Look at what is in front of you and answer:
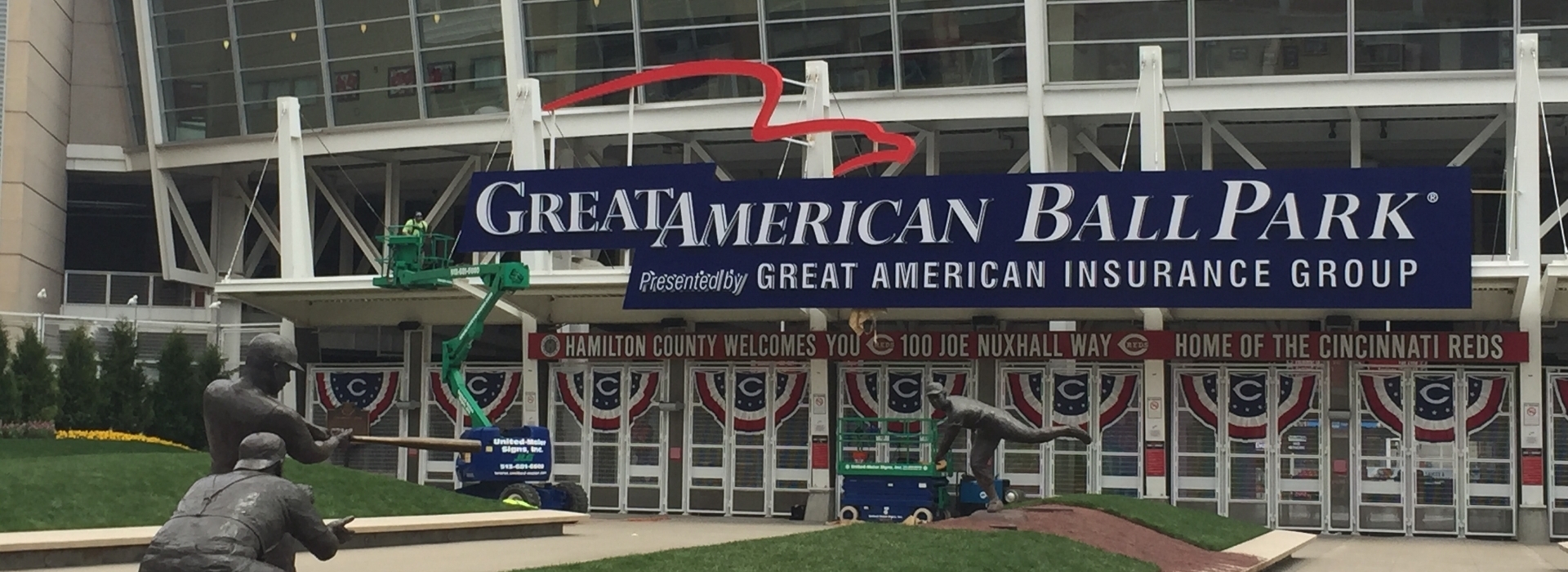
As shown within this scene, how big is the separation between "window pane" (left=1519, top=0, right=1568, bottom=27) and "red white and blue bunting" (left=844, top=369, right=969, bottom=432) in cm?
1171

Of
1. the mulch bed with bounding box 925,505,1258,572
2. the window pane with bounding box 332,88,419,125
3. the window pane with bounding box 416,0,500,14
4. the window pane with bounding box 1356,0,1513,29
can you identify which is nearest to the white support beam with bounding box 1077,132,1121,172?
the window pane with bounding box 1356,0,1513,29

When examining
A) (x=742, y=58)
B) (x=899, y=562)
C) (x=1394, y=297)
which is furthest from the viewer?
(x=742, y=58)

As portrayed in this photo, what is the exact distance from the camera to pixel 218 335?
40812mm

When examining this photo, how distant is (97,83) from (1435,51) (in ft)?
93.0

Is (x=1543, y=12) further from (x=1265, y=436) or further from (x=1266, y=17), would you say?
(x=1265, y=436)

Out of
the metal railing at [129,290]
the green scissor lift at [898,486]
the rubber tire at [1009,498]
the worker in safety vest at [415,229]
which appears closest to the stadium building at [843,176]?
the metal railing at [129,290]

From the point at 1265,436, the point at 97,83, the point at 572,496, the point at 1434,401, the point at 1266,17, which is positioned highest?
the point at 1266,17

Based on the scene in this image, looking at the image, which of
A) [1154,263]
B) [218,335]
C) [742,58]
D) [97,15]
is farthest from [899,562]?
[97,15]

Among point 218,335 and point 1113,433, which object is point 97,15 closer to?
point 218,335

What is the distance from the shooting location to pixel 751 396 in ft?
116

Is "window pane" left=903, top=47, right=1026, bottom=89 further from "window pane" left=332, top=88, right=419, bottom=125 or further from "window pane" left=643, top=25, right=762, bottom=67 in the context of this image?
"window pane" left=332, top=88, right=419, bottom=125

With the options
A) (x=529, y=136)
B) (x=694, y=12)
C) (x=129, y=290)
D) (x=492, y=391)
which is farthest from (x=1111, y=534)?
(x=129, y=290)

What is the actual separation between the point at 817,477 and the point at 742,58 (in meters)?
8.44

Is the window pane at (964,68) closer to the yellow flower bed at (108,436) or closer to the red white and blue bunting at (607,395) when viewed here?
the red white and blue bunting at (607,395)
